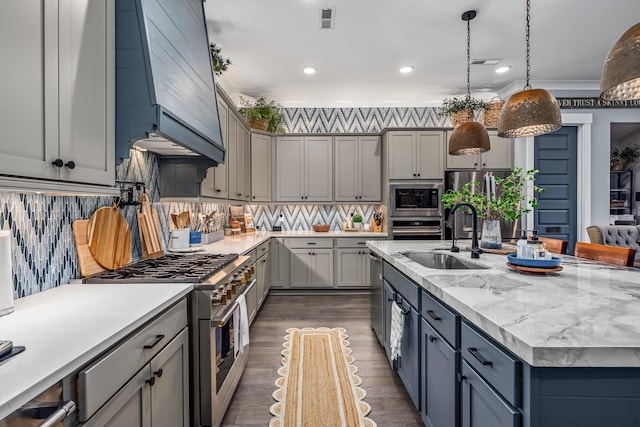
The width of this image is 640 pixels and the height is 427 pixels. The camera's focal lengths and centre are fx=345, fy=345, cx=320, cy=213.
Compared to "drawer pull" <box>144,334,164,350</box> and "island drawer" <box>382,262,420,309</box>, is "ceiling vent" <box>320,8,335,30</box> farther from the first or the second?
"drawer pull" <box>144,334,164,350</box>

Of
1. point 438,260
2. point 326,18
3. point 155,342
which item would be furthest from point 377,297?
point 326,18

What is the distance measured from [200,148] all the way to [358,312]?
2721 millimetres


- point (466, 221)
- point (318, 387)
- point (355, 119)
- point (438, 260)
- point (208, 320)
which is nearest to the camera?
point (208, 320)

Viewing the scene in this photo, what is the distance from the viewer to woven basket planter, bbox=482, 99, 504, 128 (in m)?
4.71

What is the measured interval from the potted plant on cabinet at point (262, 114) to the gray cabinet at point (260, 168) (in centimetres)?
16

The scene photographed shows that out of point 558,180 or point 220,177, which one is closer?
point 220,177

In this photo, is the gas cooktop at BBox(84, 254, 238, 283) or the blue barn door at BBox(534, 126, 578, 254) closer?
the gas cooktop at BBox(84, 254, 238, 283)

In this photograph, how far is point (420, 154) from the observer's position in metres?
4.93

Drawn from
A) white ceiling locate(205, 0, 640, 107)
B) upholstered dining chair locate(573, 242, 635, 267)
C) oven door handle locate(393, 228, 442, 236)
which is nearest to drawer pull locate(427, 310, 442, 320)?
upholstered dining chair locate(573, 242, 635, 267)

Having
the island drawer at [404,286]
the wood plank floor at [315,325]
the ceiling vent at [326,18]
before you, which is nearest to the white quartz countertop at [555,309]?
the island drawer at [404,286]

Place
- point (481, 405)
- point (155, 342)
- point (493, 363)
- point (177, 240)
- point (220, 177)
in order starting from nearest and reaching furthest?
point (493, 363), point (481, 405), point (155, 342), point (177, 240), point (220, 177)

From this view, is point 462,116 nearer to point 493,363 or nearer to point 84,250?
point 493,363

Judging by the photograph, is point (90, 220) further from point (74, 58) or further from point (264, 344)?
point (264, 344)

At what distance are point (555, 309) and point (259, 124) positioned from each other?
4.42m
